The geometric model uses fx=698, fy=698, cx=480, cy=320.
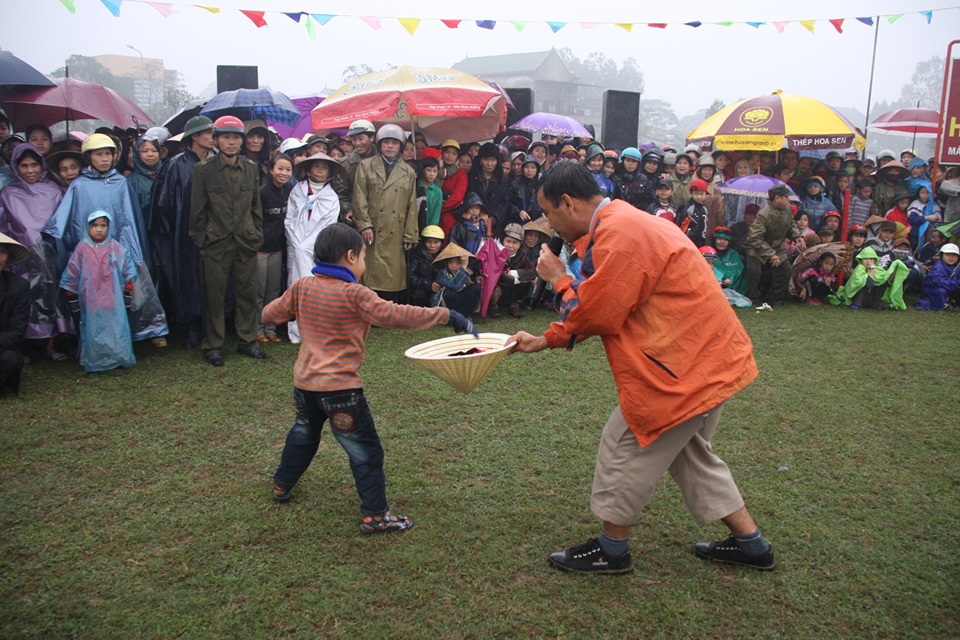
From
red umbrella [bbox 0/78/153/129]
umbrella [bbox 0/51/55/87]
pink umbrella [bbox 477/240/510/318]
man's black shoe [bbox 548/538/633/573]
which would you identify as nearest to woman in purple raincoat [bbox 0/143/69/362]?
umbrella [bbox 0/51/55/87]

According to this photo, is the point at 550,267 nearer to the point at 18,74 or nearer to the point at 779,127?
A: the point at 18,74

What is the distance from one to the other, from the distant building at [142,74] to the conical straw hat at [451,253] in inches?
1324

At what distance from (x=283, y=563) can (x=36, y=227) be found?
14.5 feet

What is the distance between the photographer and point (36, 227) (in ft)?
19.3

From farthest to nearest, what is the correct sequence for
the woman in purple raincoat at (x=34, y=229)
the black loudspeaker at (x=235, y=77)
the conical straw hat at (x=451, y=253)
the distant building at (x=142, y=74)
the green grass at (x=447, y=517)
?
the distant building at (x=142, y=74), the black loudspeaker at (x=235, y=77), the conical straw hat at (x=451, y=253), the woman in purple raincoat at (x=34, y=229), the green grass at (x=447, y=517)

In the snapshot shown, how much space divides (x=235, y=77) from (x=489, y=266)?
6738mm

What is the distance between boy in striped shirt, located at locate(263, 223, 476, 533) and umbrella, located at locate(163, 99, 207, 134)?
691 centimetres

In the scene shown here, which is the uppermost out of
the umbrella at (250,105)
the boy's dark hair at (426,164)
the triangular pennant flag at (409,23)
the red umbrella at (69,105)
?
the triangular pennant flag at (409,23)

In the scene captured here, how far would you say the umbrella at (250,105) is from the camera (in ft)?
29.0

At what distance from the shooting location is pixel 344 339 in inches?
129

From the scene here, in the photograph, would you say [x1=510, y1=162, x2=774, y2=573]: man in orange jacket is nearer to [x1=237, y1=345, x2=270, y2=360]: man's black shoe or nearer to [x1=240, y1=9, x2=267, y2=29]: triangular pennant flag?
[x1=237, y1=345, x2=270, y2=360]: man's black shoe

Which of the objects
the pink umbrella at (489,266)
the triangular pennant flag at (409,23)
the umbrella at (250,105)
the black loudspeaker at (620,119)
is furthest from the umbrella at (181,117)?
the black loudspeaker at (620,119)

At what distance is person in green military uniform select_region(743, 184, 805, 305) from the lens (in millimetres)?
9070

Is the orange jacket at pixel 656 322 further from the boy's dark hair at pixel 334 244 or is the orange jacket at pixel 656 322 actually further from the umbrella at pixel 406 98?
the umbrella at pixel 406 98
